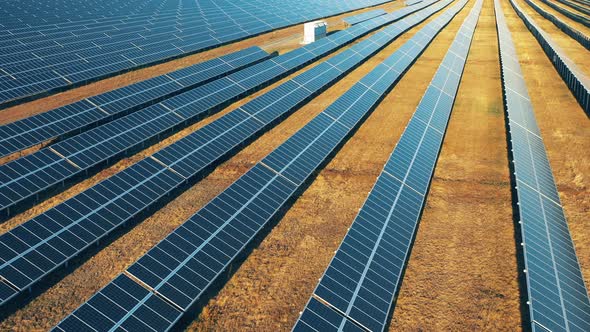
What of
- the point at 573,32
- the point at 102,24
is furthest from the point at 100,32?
the point at 573,32

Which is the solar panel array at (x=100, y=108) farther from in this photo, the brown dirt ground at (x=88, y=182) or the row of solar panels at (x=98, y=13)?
the row of solar panels at (x=98, y=13)

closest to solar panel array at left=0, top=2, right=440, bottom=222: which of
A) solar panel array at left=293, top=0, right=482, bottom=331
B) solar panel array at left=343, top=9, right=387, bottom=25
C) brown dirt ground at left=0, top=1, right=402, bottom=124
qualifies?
brown dirt ground at left=0, top=1, right=402, bottom=124

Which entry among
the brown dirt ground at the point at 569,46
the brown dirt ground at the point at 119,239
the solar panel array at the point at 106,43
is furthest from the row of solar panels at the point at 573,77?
the solar panel array at the point at 106,43

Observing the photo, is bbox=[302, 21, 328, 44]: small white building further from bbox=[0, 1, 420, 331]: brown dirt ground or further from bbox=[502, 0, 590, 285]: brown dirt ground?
bbox=[0, 1, 420, 331]: brown dirt ground

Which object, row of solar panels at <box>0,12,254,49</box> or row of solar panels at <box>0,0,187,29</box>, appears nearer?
row of solar panels at <box>0,12,254,49</box>

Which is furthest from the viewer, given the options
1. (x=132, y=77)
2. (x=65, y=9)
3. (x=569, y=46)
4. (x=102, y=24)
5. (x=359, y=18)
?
(x=359, y=18)

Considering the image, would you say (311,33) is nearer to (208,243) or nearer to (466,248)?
(466,248)
